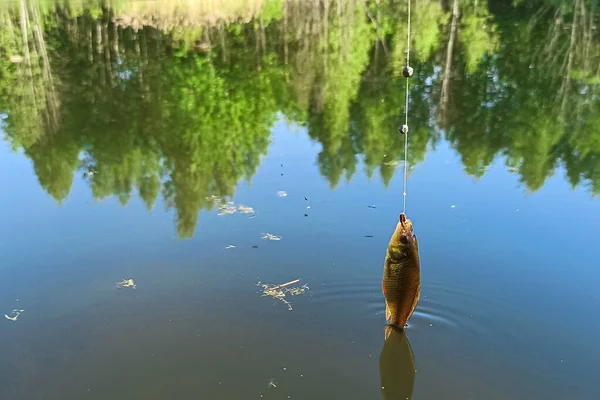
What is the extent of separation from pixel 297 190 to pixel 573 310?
4.34 meters

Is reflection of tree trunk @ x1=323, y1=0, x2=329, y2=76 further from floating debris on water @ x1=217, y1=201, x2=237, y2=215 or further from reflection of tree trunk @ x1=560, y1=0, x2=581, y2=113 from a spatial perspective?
floating debris on water @ x1=217, y1=201, x2=237, y2=215

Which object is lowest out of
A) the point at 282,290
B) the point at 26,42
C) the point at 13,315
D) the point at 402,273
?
the point at 13,315

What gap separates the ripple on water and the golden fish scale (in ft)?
2.11

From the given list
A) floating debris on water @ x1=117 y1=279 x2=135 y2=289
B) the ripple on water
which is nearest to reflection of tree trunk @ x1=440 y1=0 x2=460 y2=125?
the ripple on water

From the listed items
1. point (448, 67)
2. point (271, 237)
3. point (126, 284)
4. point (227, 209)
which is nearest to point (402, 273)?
point (271, 237)

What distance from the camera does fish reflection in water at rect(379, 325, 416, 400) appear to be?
4445 millimetres

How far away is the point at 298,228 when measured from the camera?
7.07 m

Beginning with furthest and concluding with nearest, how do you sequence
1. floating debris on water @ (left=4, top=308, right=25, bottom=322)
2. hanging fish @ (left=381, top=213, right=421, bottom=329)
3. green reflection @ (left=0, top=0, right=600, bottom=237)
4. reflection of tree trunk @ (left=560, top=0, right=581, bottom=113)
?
1. reflection of tree trunk @ (left=560, top=0, right=581, bottom=113)
2. green reflection @ (left=0, top=0, right=600, bottom=237)
3. floating debris on water @ (left=4, top=308, right=25, bottom=322)
4. hanging fish @ (left=381, top=213, right=421, bottom=329)

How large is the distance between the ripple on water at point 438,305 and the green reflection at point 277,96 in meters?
2.51

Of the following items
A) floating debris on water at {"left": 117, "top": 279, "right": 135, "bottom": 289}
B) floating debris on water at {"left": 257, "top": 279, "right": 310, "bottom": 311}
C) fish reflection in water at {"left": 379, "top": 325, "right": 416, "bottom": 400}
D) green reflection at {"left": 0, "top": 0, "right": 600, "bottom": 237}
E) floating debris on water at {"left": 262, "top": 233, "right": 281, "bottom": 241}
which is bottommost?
fish reflection in water at {"left": 379, "top": 325, "right": 416, "bottom": 400}

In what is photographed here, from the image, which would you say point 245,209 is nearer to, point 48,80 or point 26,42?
point 48,80

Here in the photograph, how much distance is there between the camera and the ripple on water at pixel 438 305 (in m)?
5.04

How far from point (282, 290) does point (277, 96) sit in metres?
9.11

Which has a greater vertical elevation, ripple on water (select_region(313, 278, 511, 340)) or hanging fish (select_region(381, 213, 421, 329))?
hanging fish (select_region(381, 213, 421, 329))
